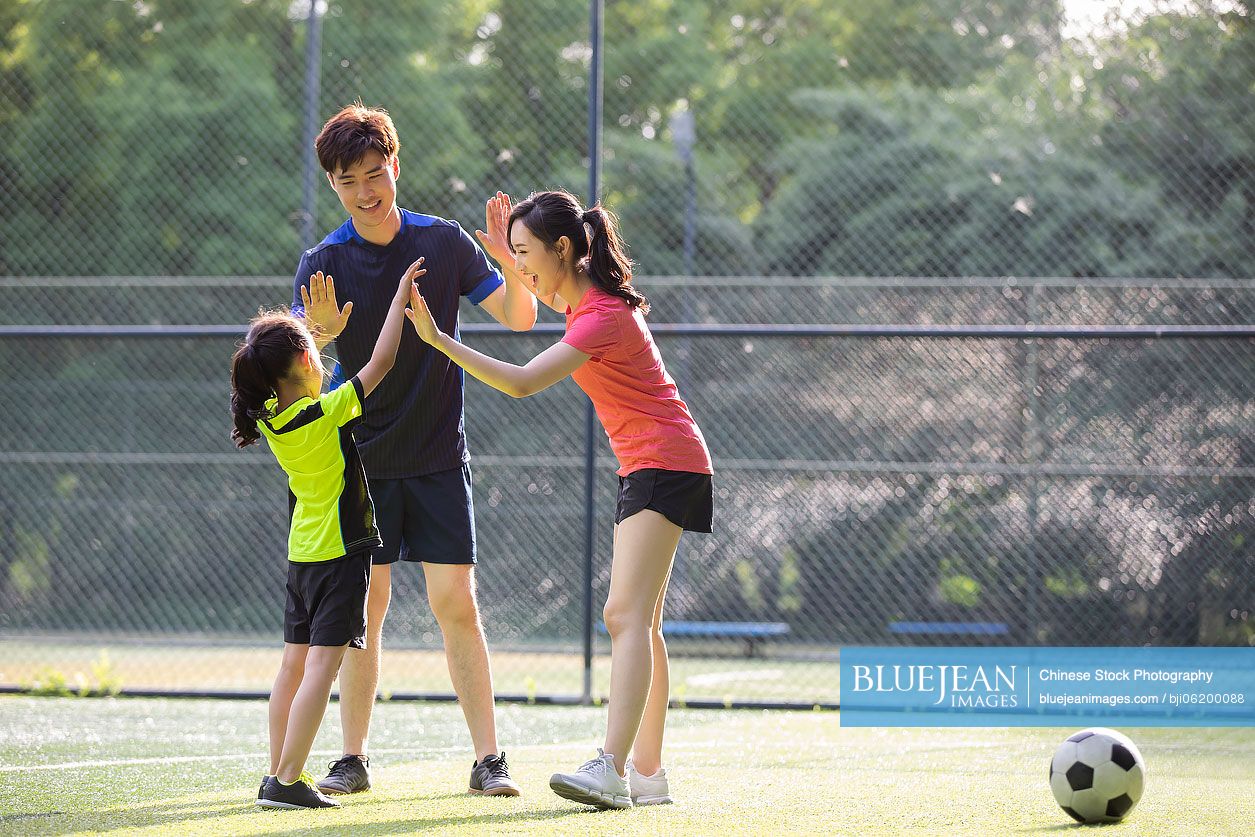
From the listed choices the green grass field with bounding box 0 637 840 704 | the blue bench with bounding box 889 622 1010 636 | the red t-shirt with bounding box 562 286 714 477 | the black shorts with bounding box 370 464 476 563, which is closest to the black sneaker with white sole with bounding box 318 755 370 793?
the black shorts with bounding box 370 464 476 563

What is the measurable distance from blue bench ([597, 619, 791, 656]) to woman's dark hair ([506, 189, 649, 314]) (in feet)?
18.4

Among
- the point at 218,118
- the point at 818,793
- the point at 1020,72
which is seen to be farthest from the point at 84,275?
the point at 818,793

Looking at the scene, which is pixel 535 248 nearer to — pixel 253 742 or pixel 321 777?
pixel 321 777

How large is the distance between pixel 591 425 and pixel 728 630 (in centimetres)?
347

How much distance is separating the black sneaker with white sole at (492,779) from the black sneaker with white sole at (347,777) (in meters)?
0.29

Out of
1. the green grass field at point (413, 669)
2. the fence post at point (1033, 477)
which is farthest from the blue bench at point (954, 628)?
the green grass field at point (413, 669)

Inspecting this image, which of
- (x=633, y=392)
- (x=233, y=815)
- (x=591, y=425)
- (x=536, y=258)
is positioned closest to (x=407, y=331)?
(x=536, y=258)

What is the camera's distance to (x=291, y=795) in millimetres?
3160

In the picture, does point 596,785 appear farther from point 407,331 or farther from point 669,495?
point 407,331

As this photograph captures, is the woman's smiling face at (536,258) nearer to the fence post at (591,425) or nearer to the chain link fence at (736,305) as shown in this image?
the fence post at (591,425)

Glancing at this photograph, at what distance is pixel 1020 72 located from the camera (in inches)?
518

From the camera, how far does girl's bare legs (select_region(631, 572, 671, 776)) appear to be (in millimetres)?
3309

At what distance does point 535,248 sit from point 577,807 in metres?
1.32

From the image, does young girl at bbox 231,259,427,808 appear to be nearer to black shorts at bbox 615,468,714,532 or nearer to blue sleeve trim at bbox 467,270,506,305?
blue sleeve trim at bbox 467,270,506,305
